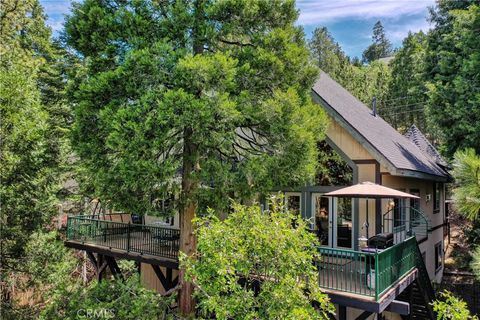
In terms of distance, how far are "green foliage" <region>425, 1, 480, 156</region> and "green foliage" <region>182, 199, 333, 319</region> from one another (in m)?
9.49

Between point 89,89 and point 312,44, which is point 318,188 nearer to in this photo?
point 89,89

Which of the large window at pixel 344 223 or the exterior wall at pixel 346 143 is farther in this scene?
the large window at pixel 344 223

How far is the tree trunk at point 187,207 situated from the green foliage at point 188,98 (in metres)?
0.04

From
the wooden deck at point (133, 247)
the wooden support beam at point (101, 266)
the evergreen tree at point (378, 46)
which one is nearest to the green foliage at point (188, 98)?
the wooden deck at point (133, 247)

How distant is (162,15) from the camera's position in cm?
743

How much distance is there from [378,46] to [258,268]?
76.3m

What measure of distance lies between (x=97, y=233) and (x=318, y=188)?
830 cm

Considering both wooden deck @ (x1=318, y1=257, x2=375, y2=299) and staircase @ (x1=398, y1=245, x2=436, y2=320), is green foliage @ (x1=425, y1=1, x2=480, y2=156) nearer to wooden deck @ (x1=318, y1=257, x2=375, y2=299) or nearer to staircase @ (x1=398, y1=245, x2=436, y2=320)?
staircase @ (x1=398, y1=245, x2=436, y2=320)


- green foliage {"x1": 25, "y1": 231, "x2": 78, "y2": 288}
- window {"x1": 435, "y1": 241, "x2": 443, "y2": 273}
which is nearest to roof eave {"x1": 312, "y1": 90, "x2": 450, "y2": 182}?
window {"x1": 435, "y1": 241, "x2": 443, "y2": 273}

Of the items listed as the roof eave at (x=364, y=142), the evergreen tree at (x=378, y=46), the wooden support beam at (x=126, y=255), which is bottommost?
the wooden support beam at (x=126, y=255)

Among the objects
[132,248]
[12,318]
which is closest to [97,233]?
[132,248]

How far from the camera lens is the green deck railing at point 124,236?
10.5m

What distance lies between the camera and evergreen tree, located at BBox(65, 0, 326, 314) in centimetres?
659

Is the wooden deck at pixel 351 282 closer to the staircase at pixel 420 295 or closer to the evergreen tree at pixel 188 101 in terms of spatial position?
the evergreen tree at pixel 188 101
